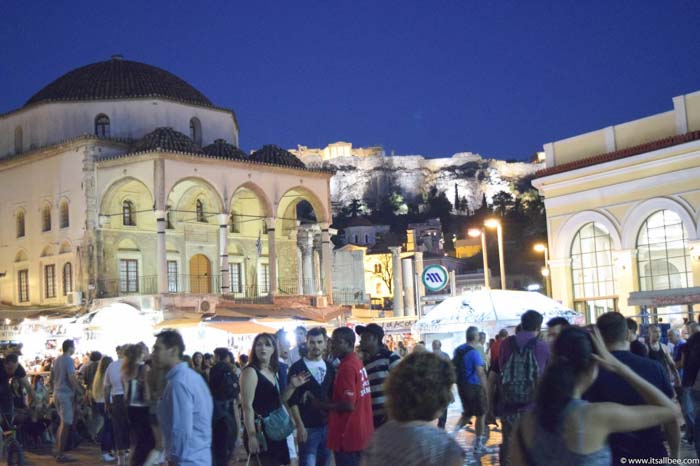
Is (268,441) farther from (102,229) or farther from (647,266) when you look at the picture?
(102,229)

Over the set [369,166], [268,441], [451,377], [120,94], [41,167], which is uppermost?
[369,166]

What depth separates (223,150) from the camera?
38.9 meters

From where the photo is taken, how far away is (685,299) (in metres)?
20.2

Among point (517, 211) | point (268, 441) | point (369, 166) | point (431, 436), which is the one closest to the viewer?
point (431, 436)

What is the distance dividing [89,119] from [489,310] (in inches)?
998

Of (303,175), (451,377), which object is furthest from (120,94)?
(451,377)

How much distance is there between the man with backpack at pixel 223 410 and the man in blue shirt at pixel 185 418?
7.82 feet

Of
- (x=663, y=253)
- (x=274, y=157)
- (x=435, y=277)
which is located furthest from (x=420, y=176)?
(x=435, y=277)

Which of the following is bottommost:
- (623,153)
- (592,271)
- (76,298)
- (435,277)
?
(435,277)

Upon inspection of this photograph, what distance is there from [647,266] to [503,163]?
128 meters

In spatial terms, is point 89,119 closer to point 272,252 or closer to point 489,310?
point 272,252

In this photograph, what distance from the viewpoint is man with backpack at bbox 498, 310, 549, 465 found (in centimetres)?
917

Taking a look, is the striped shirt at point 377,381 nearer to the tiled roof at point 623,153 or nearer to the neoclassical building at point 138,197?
the tiled roof at point 623,153

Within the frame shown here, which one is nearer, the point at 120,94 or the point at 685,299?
the point at 685,299
